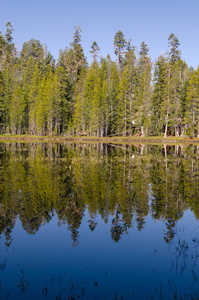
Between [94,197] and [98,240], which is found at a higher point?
[94,197]

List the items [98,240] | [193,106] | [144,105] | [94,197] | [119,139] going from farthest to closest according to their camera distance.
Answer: [144,105] → [119,139] → [193,106] → [94,197] → [98,240]

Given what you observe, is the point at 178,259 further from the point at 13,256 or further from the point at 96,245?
the point at 13,256

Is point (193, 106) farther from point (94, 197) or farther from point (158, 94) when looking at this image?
point (94, 197)

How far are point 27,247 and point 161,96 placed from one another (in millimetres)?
67874

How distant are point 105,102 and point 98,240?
66116 mm

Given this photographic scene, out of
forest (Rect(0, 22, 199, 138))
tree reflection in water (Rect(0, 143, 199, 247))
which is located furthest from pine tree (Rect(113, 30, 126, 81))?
tree reflection in water (Rect(0, 143, 199, 247))

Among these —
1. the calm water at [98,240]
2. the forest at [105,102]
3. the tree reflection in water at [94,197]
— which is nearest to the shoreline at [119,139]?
the forest at [105,102]

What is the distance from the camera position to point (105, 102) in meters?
72.4

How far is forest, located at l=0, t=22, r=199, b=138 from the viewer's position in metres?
68.2

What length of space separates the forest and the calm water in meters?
54.4

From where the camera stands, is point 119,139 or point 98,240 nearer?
point 98,240

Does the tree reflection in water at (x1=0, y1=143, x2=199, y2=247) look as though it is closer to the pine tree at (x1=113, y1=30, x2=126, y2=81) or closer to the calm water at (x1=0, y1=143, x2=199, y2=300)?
the calm water at (x1=0, y1=143, x2=199, y2=300)

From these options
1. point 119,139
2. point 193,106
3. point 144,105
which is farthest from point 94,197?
point 144,105

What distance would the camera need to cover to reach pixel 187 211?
11062 mm
